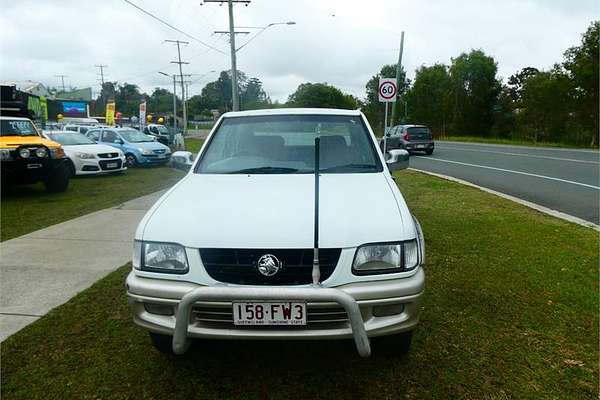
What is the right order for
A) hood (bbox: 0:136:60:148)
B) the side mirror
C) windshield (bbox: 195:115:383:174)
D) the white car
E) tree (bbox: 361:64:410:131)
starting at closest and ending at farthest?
windshield (bbox: 195:115:383:174) → the side mirror → hood (bbox: 0:136:60:148) → the white car → tree (bbox: 361:64:410:131)

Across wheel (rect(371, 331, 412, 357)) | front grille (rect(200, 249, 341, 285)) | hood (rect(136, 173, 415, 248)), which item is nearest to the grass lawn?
wheel (rect(371, 331, 412, 357))

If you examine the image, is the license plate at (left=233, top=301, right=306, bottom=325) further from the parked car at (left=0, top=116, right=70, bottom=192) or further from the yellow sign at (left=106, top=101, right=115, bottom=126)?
the yellow sign at (left=106, top=101, right=115, bottom=126)

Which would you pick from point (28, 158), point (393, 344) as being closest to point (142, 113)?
point (28, 158)

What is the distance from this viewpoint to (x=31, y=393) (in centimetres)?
260

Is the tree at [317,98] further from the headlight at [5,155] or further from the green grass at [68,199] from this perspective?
the headlight at [5,155]

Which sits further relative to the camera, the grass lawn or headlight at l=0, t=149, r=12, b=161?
headlight at l=0, t=149, r=12, b=161

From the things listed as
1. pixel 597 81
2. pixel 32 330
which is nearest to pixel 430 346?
pixel 32 330

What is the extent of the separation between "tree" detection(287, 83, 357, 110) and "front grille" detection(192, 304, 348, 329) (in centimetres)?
7632

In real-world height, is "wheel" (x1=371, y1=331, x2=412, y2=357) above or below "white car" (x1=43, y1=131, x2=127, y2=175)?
below

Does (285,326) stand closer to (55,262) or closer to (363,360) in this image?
(363,360)

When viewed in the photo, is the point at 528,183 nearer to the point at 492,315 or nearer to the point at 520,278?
the point at 520,278

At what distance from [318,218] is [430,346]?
1.36 meters

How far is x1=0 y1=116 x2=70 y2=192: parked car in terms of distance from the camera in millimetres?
8727

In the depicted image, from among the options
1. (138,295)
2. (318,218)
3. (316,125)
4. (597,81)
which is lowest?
(138,295)
